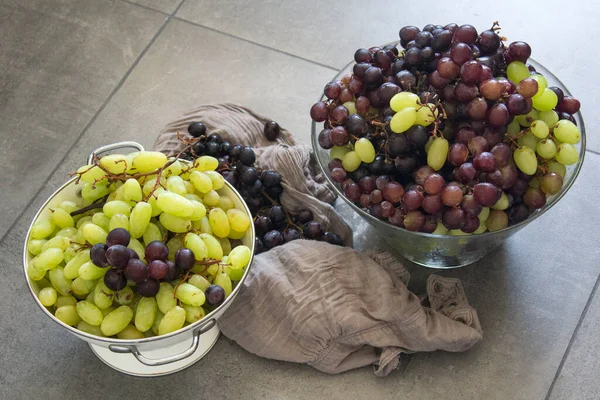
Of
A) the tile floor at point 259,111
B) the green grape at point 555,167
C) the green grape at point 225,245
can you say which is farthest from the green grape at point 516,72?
the green grape at point 225,245

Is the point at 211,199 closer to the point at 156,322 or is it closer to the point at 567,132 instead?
the point at 156,322

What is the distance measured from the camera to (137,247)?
0.89m

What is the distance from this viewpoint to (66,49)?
148 centimetres

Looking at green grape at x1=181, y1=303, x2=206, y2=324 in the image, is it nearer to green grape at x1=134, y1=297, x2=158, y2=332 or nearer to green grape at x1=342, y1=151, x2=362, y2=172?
green grape at x1=134, y1=297, x2=158, y2=332

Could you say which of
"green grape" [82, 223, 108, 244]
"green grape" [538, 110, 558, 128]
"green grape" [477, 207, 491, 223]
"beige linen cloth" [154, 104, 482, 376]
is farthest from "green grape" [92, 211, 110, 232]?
"green grape" [538, 110, 558, 128]

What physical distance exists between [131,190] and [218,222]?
124 millimetres

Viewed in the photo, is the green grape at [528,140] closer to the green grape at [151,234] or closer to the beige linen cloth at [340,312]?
the beige linen cloth at [340,312]

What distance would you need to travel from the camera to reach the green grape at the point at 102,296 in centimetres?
86

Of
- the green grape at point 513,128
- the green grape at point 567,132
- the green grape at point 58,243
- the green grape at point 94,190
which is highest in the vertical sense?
the green grape at point 567,132

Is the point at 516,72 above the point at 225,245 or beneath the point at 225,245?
above

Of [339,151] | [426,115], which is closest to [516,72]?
[426,115]

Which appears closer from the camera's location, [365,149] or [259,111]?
[365,149]

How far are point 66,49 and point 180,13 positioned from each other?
0.26 m

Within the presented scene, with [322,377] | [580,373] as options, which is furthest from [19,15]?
[580,373]
